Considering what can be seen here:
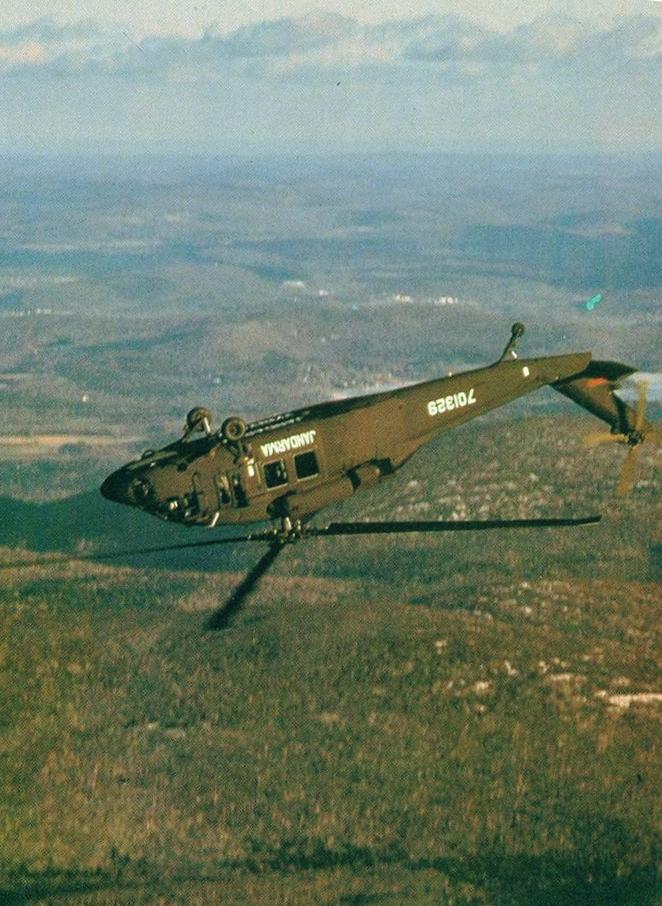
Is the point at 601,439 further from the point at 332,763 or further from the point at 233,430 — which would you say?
the point at 332,763

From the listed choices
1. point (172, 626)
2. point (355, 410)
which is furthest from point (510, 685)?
point (355, 410)

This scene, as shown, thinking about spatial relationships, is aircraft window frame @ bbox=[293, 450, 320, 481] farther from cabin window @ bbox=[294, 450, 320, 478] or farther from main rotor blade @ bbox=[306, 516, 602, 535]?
main rotor blade @ bbox=[306, 516, 602, 535]

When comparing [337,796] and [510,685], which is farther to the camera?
[510,685]

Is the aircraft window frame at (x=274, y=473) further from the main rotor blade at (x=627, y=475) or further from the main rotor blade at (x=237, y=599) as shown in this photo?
the main rotor blade at (x=627, y=475)

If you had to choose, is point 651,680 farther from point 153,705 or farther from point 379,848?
point 153,705

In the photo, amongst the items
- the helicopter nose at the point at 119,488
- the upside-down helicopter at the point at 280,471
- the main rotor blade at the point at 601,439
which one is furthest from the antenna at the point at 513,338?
the helicopter nose at the point at 119,488

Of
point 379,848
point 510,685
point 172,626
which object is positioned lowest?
point 379,848

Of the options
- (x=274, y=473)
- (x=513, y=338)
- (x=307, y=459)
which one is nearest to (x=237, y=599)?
(x=274, y=473)
